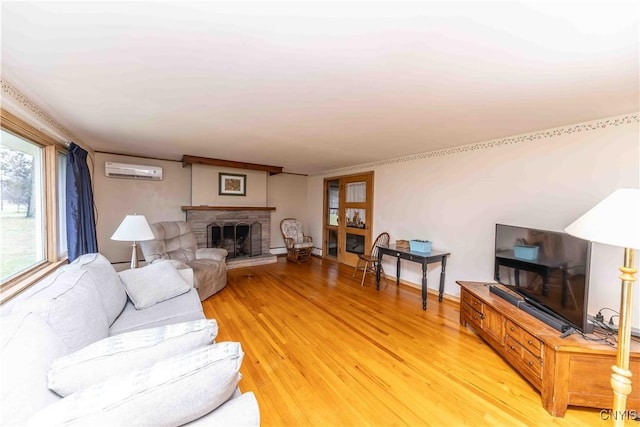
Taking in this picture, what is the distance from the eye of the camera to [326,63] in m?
1.43

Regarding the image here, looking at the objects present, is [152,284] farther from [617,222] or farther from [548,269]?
[548,269]

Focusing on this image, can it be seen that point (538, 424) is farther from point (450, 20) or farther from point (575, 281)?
point (450, 20)

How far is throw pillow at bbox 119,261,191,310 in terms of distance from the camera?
2.07 meters

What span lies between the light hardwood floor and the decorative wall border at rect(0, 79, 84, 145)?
94.8 inches

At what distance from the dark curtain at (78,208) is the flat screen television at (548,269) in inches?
180

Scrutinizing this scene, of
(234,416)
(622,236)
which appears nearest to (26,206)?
(234,416)

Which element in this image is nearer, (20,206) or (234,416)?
(234,416)

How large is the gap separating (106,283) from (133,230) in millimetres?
841

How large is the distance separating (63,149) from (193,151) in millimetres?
1448

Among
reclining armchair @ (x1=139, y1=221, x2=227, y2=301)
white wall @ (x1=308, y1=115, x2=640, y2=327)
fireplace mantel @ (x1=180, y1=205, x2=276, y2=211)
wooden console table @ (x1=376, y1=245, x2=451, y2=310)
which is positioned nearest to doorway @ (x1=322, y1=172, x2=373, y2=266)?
white wall @ (x1=308, y1=115, x2=640, y2=327)

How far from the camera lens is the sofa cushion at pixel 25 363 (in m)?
0.74

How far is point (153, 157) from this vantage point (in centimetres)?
450

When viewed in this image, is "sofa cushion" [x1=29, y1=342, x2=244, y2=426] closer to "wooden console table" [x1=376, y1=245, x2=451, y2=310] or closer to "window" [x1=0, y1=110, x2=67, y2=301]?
"window" [x1=0, y1=110, x2=67, y2=301]

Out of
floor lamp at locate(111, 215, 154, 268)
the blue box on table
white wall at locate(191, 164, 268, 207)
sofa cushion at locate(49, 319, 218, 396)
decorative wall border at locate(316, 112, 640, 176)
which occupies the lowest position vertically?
sofa cushion at locate(49, 319, 218, 396)
